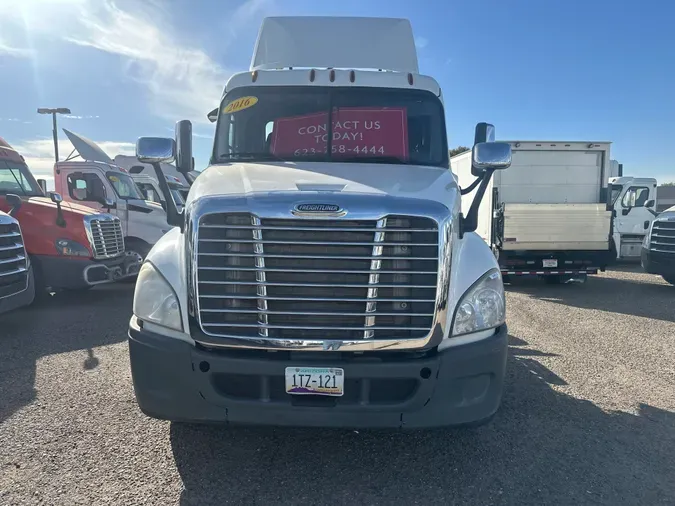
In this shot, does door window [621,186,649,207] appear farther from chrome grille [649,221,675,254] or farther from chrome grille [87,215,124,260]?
chrome grille [87,215,124,260]

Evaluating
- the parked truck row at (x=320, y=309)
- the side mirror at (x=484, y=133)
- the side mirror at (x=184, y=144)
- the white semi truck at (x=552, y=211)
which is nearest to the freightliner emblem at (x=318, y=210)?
the parked truck row at (x=320, y=309)

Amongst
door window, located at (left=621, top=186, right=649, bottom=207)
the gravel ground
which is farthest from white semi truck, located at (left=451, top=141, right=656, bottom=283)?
the gravel ground

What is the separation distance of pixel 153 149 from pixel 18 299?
11.6 ft

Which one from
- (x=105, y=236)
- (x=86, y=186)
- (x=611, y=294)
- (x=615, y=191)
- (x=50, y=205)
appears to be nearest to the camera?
(x=50, y=205)

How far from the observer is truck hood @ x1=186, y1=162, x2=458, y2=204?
10.4ft

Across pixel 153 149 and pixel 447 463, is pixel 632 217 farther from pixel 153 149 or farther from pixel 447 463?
pixel 153 149

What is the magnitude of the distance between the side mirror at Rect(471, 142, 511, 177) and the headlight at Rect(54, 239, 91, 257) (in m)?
6.65

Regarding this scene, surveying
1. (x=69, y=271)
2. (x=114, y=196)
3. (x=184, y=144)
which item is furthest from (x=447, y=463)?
(x=114, y=196)

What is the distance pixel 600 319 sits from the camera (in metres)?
7.88

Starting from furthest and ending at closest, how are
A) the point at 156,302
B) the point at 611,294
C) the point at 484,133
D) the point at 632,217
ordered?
the point at 632,217 < the point at 611,294 < the point at 484,133 < the point at 156,302

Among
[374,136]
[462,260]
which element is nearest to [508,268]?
[374,136]

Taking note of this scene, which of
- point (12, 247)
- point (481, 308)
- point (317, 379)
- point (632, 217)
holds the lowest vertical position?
point (317, 379)

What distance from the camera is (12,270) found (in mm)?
6270

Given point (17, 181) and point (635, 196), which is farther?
point (635, 196)
